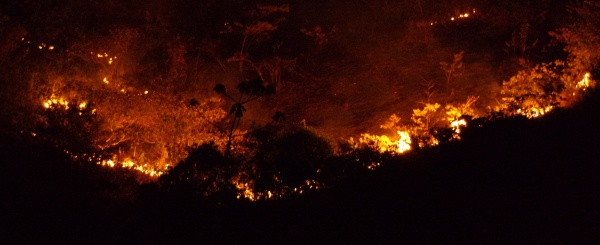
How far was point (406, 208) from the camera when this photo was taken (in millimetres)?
5117

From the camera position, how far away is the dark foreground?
4.80 metres

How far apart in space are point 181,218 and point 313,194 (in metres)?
1.60

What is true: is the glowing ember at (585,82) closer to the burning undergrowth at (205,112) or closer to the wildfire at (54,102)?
the burning undergrowth at (205,112)

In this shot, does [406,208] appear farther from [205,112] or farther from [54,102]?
[54,102]

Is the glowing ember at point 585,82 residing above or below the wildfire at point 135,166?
above

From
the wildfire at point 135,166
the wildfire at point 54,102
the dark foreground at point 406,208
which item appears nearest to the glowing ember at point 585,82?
the dark foreground at point 406,208

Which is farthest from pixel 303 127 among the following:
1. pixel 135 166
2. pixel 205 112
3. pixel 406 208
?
pixel 135 166

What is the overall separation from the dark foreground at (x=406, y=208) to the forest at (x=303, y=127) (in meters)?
0.02

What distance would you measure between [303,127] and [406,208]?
87.0 inches

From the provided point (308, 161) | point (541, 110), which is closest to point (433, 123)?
point (541, 110)

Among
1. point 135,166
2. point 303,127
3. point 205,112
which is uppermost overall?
point 205,112

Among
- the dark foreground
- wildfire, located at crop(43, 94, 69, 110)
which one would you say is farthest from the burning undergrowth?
the dark foreground

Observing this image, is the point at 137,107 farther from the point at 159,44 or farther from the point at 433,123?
the point at 433,123

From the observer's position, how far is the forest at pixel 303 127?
5.09 metres
